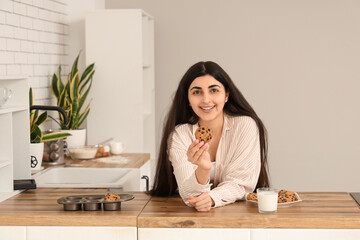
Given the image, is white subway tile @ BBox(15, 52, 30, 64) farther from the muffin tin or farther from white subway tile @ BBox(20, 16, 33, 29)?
the muffin tin

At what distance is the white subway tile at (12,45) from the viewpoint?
4105 millimetres

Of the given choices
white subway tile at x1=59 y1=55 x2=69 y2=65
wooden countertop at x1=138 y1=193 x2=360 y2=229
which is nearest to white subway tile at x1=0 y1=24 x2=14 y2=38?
white subway tile at x1=59 y1=55 x2=69 y2=65

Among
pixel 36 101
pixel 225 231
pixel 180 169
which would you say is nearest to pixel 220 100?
pixel 180 169

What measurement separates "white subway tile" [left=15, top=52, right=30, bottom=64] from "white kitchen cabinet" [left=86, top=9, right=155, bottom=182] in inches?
35.0

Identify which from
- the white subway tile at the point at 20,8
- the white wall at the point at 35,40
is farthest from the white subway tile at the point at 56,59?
the white subway tile at the point at 20,8

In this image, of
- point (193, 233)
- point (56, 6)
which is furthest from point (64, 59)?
point (193, 233)

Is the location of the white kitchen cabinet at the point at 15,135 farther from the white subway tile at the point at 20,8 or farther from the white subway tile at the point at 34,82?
the white subway tile at the point at 34,82

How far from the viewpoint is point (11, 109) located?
3.09 metres

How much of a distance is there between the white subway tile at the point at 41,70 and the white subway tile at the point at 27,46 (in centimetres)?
16

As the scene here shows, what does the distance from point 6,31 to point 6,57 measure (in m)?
0.18

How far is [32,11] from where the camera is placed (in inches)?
179

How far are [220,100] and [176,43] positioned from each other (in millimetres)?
3383

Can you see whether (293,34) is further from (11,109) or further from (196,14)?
(11,109)

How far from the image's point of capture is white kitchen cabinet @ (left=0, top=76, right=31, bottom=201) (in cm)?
308
